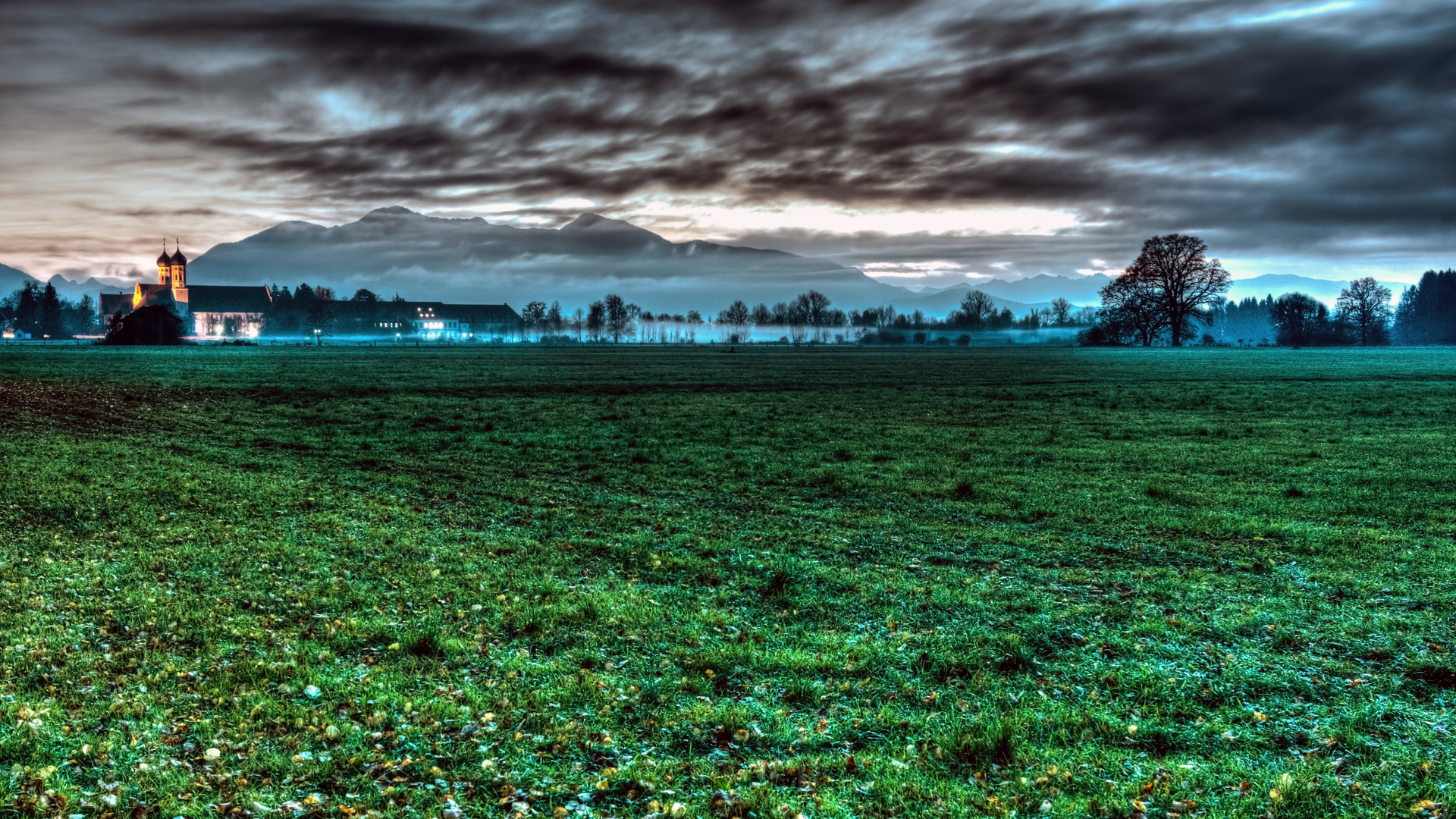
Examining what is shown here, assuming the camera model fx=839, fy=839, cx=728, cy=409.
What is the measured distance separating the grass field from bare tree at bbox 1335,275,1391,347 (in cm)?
18865

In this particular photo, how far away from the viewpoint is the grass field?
21.6 ft

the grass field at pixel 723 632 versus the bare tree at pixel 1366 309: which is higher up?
the bare tree at pixel 1366 309

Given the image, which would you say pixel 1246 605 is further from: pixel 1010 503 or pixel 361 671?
pixel 361 671

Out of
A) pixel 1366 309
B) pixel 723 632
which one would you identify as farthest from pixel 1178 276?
pixel 723 632

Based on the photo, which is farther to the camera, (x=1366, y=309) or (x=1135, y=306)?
(x=1366, y=309)

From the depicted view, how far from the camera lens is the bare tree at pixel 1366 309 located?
572 ft

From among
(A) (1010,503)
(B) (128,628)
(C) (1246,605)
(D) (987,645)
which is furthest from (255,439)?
(C) (1246,605)

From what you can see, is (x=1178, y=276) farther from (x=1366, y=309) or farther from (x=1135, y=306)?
(x=1366, y=309)

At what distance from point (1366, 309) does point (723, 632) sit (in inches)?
8379

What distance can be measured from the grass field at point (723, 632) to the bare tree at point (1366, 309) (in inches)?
7427

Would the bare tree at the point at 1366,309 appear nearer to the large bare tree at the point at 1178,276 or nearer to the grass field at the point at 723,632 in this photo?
the large bare tree at the point at 1178,276

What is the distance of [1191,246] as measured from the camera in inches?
5236

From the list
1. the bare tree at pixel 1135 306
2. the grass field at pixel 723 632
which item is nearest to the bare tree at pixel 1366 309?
the bare tree at pixel 1135 306

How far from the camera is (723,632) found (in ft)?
32.8
